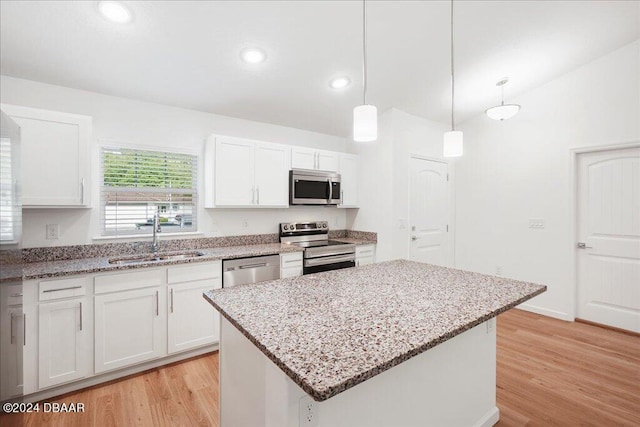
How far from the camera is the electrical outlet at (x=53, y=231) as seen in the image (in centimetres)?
246

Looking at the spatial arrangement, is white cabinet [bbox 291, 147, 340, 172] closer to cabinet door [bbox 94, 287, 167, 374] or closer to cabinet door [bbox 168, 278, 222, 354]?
cabinet door [bbox 168, 278, 222, 354]

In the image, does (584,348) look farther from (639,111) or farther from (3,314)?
(3,314)

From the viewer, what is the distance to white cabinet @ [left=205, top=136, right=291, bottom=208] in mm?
3049

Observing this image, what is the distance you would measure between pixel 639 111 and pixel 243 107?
13.7 feet

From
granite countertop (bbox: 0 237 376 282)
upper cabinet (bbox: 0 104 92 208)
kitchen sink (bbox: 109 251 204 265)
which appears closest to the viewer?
granite countertop (bbox: 0 237 376 282)

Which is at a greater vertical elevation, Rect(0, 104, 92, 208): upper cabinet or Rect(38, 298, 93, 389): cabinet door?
Rect(0, 104, 92, 208): upper cabinet

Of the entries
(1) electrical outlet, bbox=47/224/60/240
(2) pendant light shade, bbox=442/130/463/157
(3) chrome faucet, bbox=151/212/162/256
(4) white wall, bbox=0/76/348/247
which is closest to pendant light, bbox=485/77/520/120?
(2) pendant light shade, bbox=442/130/463/157

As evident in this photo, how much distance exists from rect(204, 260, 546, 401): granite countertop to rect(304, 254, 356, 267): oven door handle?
1401 millimetres

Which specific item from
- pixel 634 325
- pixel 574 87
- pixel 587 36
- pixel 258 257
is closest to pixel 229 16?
pixel 258 257

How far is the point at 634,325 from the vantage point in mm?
3143

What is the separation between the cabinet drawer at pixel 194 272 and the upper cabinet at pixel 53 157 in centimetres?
89

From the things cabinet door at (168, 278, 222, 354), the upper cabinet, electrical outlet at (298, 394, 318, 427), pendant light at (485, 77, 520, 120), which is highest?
pendant light at (485, 77, 520, 120)

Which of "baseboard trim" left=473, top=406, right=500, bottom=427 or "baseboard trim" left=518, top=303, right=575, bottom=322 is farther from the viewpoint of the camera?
"baseboard trim" left=518, top=303, right=575, bottom=322

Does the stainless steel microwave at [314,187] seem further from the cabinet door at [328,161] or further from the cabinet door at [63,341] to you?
the cabinet door at [63,341]
